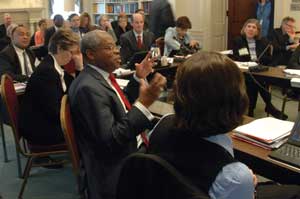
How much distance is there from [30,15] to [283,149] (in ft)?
25.7

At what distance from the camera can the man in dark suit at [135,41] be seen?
16.4ft

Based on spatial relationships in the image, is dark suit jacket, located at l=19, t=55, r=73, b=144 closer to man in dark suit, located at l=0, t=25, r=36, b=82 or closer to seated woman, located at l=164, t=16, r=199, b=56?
man in dark suit, located at l=0, t=25, r=36, b=82

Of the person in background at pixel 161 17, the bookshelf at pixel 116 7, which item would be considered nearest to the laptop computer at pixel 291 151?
the person in background at pixel 161 17

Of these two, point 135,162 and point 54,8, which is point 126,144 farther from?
point 54,8

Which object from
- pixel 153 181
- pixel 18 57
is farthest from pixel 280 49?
pixel 153 181

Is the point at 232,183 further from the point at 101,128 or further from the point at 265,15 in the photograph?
the point at 265,15

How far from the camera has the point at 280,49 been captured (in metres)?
5.73

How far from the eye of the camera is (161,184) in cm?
104

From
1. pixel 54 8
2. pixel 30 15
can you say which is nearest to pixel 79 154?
pixel 30 15

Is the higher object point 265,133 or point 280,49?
point 280,49

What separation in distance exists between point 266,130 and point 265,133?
4 centimetres

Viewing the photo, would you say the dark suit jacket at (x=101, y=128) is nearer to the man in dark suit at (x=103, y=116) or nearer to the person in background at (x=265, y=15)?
A: the man in dark suit at (x=103, y=116)

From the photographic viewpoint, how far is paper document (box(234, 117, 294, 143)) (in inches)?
72.6

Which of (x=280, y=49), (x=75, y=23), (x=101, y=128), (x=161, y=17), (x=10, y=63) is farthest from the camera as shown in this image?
(x=75, y=23)
